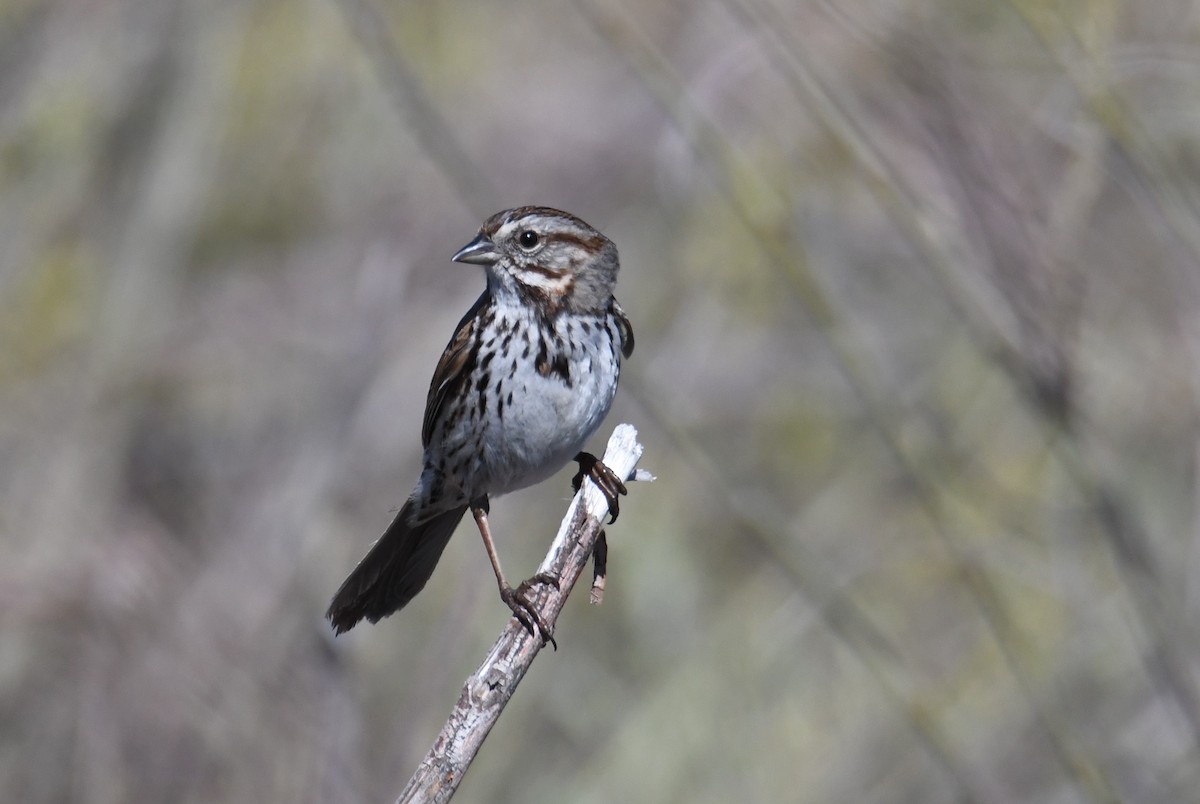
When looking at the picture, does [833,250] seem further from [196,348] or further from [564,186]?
[196,348]

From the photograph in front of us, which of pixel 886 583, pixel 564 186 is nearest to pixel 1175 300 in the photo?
pixel 886 583

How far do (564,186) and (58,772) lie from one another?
3.79m

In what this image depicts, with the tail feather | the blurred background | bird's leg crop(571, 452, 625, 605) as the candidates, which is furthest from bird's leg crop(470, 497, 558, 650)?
the blurred background

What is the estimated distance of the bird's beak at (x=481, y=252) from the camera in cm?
426

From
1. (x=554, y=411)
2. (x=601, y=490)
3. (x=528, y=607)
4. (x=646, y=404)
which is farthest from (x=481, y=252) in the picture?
(x=528, y=607)

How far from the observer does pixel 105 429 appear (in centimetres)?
667

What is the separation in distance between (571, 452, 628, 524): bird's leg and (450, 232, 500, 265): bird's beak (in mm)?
622

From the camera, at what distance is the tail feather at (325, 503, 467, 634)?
14.4ft

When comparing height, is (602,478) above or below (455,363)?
below

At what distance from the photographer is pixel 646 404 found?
14.5ft

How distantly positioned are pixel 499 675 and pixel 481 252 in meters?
A: 1.47

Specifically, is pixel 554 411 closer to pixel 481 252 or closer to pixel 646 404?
pixel 646 404

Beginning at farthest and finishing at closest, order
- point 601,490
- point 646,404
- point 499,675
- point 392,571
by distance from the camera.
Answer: point 392,571 < point 646,404 < point 601,490 < point 499,675

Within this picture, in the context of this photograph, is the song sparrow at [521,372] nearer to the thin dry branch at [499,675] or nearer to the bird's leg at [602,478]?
the bird's leg at [602,478]
